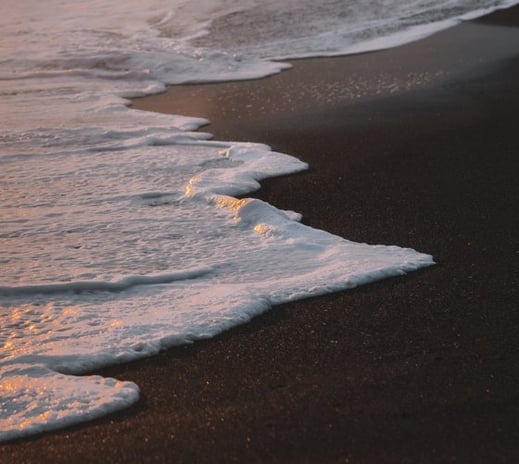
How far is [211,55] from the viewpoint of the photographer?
9219 mm

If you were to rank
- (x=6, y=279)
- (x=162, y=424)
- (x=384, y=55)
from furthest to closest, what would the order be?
(x=384, y=55), (x=6, y=279), (x=162, y=424)

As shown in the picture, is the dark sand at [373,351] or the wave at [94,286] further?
the wave at [94,286]

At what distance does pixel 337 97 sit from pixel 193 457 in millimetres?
4919

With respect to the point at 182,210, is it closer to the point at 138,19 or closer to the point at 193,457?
the point at 193,457

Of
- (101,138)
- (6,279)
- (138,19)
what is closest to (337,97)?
(101,138)

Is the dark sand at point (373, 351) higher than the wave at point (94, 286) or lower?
lower

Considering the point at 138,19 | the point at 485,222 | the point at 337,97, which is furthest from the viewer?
the point at 138,19

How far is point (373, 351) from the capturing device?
3109mm

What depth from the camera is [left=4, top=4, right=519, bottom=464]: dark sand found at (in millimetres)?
2578

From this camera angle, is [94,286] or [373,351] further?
[94,286]

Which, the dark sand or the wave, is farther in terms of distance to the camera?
the wave

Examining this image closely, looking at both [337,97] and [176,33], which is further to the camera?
[176,33]

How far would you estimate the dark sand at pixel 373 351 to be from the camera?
8.46 ft

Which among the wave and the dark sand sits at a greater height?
the wave
